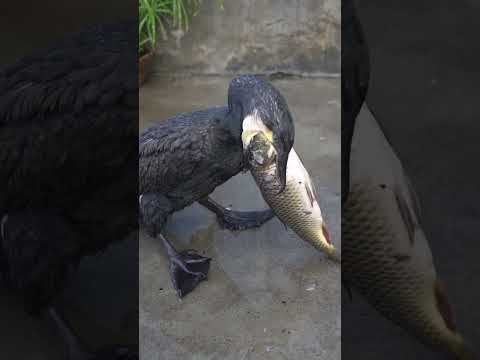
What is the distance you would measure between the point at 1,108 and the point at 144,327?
33 centimetres

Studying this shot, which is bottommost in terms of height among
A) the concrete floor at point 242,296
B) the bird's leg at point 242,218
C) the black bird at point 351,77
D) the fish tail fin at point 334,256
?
the concrete floor at point 242,296

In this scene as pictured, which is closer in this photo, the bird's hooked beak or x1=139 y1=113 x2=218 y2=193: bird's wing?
the bird's hooked beak

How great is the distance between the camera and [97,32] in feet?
2.35

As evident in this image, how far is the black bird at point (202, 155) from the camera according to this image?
0.70 meters

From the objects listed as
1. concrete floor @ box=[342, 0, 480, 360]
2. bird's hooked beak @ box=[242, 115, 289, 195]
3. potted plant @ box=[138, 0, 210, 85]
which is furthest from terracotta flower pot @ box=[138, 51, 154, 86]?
concrete floor @ box=[342, 0, 480, 360]

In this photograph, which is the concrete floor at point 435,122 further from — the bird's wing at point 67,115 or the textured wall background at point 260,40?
the bird's wing at point 67,115

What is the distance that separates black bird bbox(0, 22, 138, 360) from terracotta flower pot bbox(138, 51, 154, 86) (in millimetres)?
13

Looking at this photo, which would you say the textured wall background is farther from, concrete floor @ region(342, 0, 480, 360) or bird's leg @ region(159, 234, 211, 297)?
bird's leg @ region(159, 234, 211, 297)

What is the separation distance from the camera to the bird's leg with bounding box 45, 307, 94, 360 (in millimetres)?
727

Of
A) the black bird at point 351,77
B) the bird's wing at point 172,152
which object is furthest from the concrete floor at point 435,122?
the bird's wing at point 172,152

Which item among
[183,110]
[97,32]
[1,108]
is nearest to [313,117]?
[183,110]

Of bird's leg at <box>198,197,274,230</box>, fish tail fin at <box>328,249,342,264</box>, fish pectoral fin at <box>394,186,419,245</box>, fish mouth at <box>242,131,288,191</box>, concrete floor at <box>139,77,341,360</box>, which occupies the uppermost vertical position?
fish mouth at <box>242,131,288,191</box>

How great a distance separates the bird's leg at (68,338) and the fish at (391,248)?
338 mm

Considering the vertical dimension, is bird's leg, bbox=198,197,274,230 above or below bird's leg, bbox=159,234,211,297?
above
